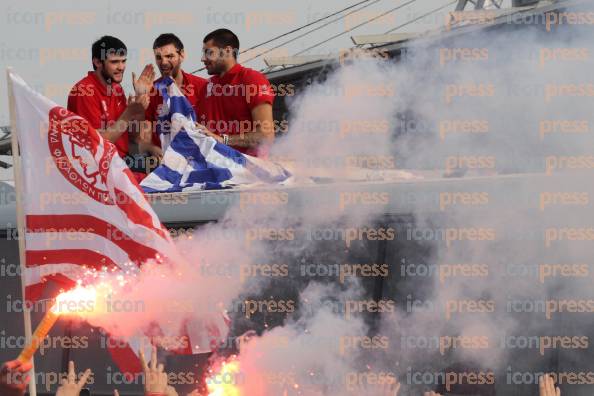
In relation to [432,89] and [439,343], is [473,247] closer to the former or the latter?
[439,343]

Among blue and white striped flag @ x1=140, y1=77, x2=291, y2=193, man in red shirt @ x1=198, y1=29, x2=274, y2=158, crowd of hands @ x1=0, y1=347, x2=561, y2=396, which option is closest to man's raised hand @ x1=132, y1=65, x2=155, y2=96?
blue and white striped flag @ x1=140, y1=77, x2=291, y2=193

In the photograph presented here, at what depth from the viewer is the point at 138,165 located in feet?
30.3

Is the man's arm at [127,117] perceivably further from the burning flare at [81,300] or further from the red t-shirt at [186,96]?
the burning flare at [81,300]

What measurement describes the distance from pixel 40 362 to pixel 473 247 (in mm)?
3244

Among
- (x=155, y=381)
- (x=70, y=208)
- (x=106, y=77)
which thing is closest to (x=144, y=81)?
(x=106, y=77)

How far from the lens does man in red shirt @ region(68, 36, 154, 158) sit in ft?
30.3

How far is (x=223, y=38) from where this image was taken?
9.04m

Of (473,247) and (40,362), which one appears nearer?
(473,247)

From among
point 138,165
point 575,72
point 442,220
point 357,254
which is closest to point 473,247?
point 442,220

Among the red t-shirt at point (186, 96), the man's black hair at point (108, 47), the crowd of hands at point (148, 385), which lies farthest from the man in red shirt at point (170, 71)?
the crowd of hands at point (148, 385)

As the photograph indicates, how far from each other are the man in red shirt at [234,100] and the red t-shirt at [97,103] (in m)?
0.72

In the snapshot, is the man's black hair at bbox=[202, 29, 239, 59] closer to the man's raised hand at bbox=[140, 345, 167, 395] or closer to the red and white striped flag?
the red and white striped flag

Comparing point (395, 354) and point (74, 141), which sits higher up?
point (74, 141)

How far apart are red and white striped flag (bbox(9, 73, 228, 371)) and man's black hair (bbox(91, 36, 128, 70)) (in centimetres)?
179
